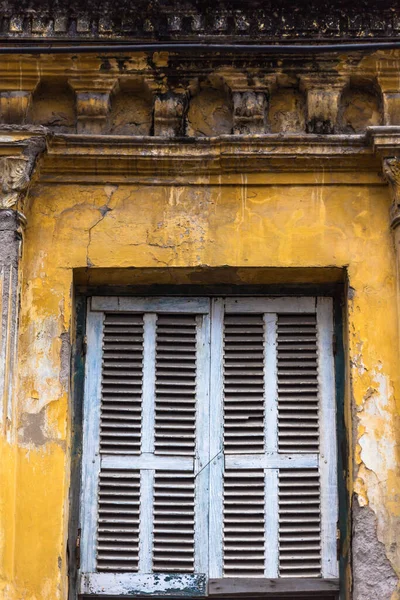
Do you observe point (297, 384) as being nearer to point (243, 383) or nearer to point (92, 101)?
point (243, 383)

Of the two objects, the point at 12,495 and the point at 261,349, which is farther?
the point at 261,349

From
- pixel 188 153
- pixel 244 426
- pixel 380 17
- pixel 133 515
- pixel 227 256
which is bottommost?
pixel 133 515

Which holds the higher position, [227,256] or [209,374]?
[227,256]

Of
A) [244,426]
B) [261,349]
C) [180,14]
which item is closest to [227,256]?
[261,349]

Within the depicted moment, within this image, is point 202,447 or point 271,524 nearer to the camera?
point 271,524

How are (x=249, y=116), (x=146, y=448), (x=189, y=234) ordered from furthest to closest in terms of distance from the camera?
(x=249, y=116) < (x=189, y=234) < (x=146, y=448)

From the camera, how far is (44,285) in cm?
562

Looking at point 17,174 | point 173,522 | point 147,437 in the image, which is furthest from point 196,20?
point 173,522

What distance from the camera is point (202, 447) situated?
559cm

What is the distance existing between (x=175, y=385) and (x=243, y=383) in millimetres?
386

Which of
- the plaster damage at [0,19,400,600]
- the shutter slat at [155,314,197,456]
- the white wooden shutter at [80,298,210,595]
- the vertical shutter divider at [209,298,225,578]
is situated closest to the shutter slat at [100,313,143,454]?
the white wooden shutter at [80,298,210,595]

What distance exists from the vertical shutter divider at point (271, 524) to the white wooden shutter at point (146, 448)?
337 mm

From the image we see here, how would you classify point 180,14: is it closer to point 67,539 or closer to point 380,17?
point 380,17

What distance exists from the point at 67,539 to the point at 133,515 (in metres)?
0.38
